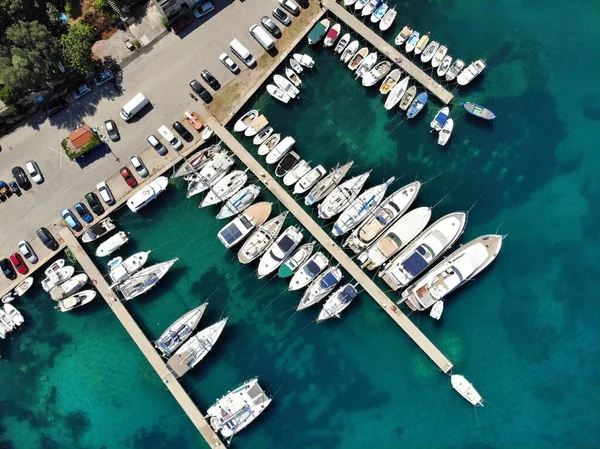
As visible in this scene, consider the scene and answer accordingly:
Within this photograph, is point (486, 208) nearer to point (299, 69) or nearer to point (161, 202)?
point (299, 69)

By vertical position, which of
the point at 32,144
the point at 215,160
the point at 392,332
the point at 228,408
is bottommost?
the point at 392,332

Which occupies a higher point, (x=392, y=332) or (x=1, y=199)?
(x=1, y=199)

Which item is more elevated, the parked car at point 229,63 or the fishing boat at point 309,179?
the parked car at point 229,63

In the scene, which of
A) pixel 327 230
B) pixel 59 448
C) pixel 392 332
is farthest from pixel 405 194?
pixel 59 448

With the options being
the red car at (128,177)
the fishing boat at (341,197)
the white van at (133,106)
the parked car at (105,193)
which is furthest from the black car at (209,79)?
the fishing boat at (341,197)

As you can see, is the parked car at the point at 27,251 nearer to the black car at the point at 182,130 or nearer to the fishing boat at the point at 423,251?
the black car at the point at 182,130

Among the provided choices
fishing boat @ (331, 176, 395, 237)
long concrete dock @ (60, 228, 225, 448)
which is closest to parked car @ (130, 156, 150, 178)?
long concrete dock @ (60, 228, 225, 448)
